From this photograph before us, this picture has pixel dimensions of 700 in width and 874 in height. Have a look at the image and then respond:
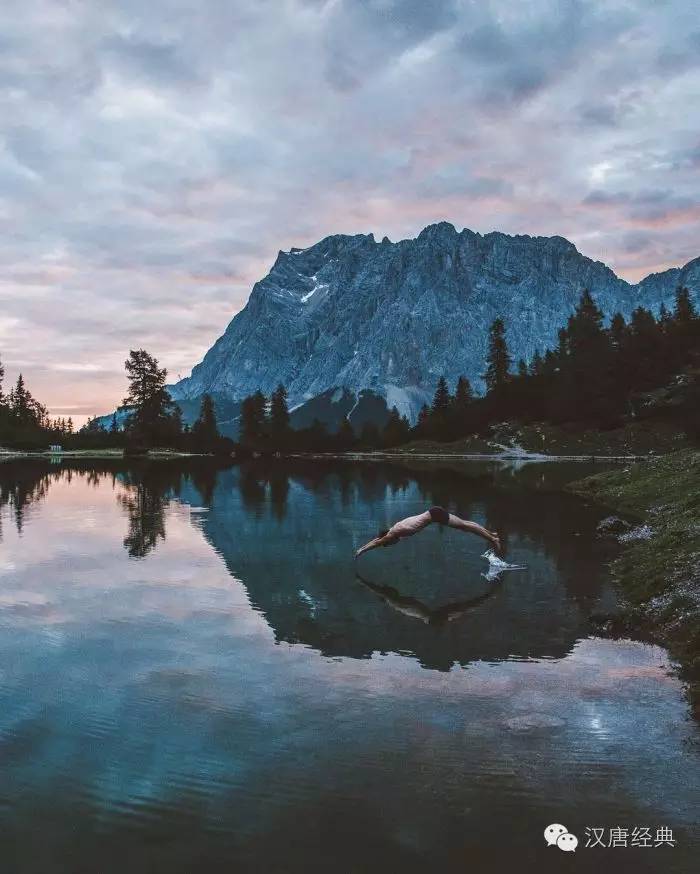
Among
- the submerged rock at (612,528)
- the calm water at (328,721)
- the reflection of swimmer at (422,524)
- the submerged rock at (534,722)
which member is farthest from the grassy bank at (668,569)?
the reflection of swimmer at (422,524)

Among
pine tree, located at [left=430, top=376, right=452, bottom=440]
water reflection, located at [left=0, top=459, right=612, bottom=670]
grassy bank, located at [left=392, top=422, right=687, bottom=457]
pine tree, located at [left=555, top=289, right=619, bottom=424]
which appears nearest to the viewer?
water reflection, located at [left=0, top=459, right=612, bottom=670]

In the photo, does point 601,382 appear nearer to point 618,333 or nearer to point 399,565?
point 618,333

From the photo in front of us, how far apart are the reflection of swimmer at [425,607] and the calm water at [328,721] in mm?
118

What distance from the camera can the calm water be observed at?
362 inches

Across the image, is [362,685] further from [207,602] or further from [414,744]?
[207,602]

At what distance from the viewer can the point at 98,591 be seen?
2441cm

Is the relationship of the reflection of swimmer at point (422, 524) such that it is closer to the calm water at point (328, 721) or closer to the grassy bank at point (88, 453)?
the calm water at point (328, 721)

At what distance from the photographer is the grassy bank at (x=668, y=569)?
17.6m

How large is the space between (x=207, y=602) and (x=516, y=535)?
2010cm

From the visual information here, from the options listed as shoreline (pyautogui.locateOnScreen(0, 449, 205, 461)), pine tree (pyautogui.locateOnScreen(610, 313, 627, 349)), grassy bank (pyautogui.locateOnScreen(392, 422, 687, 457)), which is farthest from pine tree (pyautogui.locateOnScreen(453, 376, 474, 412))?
shoreline (pyautogui.locateOnScreen(0, 449, 205, 461))

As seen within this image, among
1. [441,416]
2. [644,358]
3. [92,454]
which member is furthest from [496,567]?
[92,454]

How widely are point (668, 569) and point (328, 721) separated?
15869 mm

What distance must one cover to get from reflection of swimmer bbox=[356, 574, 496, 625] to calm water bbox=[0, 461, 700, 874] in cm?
12

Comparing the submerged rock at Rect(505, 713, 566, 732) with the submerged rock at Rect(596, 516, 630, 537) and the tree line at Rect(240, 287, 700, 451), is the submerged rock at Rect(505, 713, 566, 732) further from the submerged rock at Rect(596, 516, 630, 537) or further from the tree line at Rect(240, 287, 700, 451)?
the tree line at Rect(240, 287, 700, 451)
